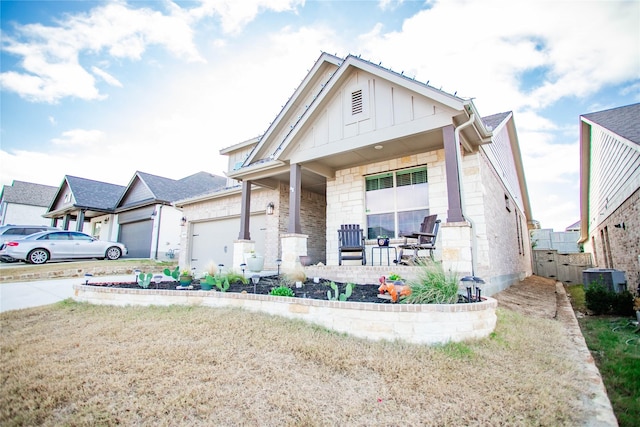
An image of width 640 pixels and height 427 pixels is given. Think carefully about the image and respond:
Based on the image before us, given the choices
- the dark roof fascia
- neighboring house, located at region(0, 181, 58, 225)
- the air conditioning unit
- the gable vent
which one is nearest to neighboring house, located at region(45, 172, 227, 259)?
the dark roof fascia

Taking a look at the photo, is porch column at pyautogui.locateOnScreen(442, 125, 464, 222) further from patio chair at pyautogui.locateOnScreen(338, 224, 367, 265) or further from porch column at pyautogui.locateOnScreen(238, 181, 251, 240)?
porch column at pyautogui.locateOnScreen(238, 181, 251, 240)

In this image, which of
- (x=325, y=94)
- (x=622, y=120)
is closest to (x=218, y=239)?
(x=325, y=94)

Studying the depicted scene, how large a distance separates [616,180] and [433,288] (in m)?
8.09

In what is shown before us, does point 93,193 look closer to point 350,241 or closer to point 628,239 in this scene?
point 350,241

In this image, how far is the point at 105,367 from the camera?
2680 millimetres

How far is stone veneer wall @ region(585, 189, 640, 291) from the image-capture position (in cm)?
→ 666

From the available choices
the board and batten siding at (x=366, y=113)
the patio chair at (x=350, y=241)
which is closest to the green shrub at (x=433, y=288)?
the patio chair at (x=350, y=241)

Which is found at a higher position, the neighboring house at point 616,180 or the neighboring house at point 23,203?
the neighboring house at point 23,203

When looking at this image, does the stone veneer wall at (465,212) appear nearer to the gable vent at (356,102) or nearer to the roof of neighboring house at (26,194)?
the gable vent at (356,102)

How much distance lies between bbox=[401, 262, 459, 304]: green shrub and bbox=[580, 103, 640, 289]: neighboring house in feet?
17.7

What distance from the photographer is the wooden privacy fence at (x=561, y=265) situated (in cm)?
1287

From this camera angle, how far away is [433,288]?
3705 millimetres

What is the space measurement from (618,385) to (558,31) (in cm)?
751

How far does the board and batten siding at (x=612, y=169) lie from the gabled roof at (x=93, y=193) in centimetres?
2193
